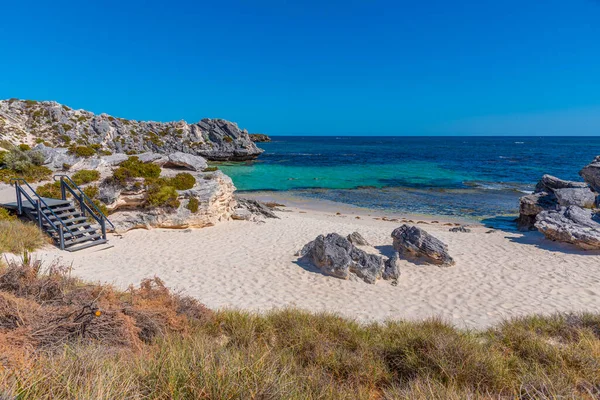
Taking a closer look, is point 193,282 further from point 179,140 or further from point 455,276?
point 179,140

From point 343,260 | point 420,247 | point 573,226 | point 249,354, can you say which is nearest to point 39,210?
point 343,260

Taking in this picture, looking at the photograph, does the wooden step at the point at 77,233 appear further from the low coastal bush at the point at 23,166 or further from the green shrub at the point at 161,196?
the low coastal bush at the point at 23,166

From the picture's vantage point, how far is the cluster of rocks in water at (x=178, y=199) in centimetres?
1397

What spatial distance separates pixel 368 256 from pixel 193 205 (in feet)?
27.4

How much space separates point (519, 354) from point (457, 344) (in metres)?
1.14

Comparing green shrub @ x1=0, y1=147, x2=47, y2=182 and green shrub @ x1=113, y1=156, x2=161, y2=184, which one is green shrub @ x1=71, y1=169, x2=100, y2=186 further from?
green shrub @ x1=0, y1=147, x2=47, y2=182

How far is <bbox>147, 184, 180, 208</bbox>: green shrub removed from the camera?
1411 cm

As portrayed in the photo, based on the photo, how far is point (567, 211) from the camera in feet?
49.2

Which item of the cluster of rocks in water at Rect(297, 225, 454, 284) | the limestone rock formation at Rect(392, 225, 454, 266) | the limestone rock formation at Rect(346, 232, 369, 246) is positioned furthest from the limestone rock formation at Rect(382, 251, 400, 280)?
the limestone rock formation at Rect(346, 232, 369, 246)

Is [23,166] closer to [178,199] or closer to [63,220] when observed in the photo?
[63,220]

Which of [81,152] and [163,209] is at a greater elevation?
[81,152]

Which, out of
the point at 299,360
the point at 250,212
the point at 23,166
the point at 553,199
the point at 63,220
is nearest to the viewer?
the point at 299,360

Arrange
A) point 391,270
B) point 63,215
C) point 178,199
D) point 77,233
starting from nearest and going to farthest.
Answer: point 391,270, point 77,233, point 63,215, point 178,199

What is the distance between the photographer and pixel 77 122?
149ft
